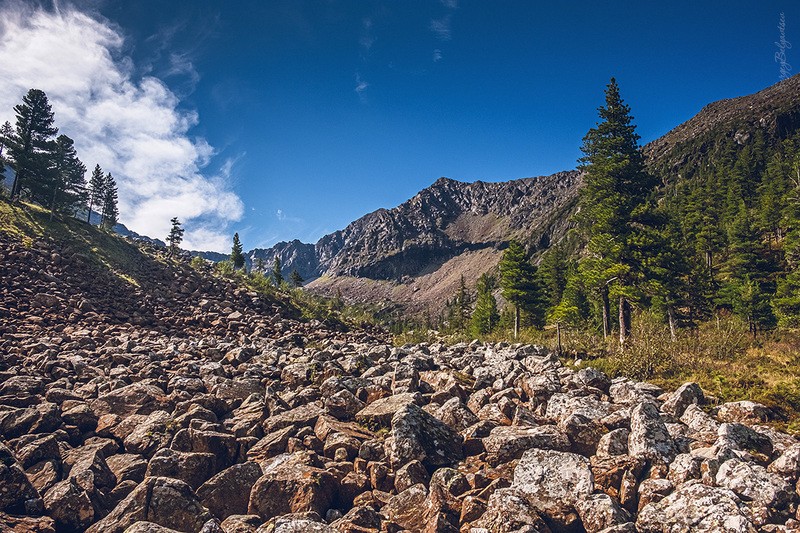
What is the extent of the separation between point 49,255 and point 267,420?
107 ft

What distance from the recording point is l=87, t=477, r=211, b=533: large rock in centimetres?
750

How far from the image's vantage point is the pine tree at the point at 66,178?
49.6 m

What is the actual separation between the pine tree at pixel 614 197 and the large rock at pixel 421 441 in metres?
21.3

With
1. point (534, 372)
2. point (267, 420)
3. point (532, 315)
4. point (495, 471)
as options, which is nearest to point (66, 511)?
point (267, 420)

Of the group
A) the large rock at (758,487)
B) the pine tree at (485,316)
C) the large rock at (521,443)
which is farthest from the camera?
the pine tree at (485,316)

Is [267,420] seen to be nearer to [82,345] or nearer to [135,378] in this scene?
[135,378]

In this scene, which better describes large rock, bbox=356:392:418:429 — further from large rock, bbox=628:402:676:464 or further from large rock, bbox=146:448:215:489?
large rock, bbox=628:402:676:464

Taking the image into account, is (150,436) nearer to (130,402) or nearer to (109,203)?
(130,402)

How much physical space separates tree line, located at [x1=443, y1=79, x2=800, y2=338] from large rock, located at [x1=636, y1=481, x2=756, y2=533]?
17697 millimetres

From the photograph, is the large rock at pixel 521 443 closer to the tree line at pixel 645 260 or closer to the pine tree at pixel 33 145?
the tree line at pixel 645 260

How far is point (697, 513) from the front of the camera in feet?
20.5

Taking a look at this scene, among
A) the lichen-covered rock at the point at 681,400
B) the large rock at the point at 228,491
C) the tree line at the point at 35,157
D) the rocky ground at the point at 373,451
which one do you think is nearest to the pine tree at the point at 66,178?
the tree line at the point at 35,157

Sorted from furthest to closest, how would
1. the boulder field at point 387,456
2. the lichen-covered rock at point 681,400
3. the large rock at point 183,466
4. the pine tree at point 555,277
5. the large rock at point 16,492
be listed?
the pine tree at point 555,277, the lichen-covered rock at point 681,400, the large rock at point 183,466, the large rock at point 16,492, the boulder field at point 387,456

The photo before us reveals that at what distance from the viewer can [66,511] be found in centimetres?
783
